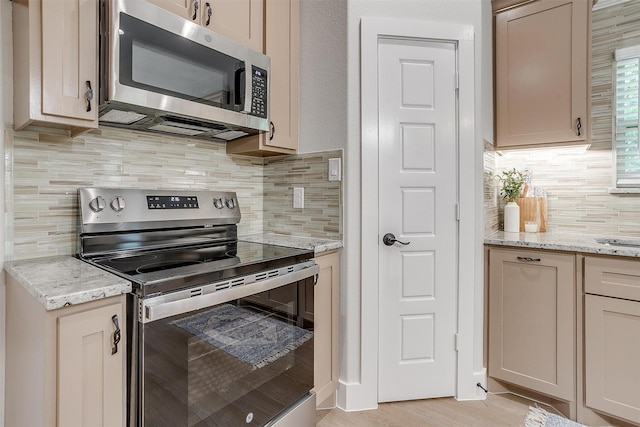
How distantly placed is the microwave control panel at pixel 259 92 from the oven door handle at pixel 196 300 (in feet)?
2.73

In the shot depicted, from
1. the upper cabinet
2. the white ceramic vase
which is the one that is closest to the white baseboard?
the white ceramic vase

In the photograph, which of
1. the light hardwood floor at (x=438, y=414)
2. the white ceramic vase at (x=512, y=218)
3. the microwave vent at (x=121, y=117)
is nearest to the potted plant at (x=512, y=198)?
the white ceramic vase at (x=512, y=218)

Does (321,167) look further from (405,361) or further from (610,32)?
(610,32)

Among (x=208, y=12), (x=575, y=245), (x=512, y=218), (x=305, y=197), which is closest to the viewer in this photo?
(x=208, y=12)

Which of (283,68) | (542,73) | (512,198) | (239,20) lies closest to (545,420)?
(512,198)

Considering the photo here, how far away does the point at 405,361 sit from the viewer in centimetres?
188

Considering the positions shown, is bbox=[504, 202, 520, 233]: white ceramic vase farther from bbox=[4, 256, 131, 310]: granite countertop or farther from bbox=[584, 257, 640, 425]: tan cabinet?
bbox=[4, 256, 131, 310]: granite countertop

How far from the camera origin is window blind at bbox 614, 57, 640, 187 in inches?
84.2

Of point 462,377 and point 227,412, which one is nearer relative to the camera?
point 227,412

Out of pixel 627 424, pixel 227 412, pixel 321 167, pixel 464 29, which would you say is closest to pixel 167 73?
pixel 321 167

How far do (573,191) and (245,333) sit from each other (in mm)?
2403

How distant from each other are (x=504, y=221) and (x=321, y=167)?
1461 millimetres

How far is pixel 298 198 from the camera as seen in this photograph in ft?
6.57

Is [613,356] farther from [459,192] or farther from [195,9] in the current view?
[195,9]
